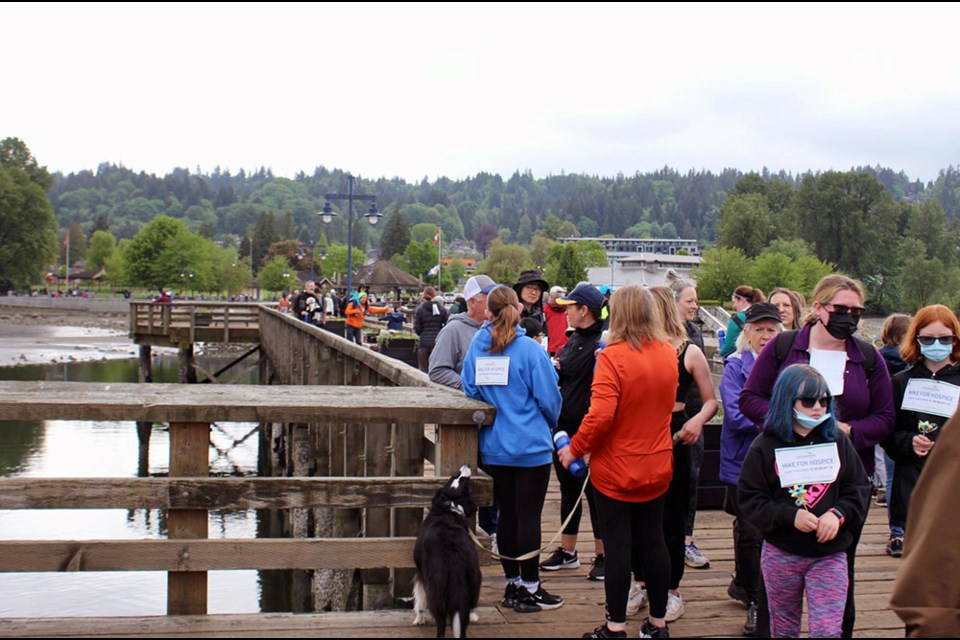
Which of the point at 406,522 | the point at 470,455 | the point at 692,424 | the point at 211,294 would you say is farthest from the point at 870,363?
the point at 211,294

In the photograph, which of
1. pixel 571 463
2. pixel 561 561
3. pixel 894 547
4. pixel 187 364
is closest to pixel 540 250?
pixel 187 364

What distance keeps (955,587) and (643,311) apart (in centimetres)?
281

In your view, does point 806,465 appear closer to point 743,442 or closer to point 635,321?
point 635,321

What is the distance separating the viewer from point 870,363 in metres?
5.00

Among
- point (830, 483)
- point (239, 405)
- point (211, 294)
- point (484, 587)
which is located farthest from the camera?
point (211, 294)

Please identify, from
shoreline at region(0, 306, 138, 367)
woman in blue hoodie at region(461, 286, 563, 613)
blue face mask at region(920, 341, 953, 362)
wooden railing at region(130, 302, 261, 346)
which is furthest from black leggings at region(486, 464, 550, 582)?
shoreline at region(0, 306, 138, 367)

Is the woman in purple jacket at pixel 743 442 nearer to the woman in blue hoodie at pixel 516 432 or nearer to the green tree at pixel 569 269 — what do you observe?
the woman in blue hoodie at pixel 516 432

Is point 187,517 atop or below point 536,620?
atop

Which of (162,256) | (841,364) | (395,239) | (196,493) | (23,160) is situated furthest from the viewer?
(395,239)

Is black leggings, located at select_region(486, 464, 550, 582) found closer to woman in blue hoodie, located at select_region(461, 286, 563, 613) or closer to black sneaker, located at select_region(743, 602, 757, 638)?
woman in blue hoodie, located at select_region(461, 286, 563, 613)

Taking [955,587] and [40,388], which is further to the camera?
[40,388]

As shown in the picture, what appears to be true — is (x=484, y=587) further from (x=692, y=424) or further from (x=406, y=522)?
(x=692, y=424)

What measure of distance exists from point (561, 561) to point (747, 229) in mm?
92913

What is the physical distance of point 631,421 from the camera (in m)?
4.70
